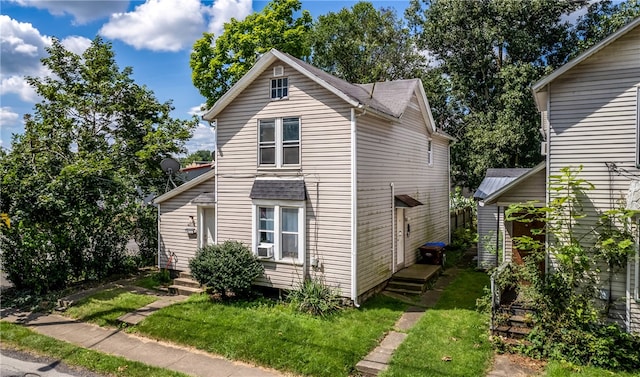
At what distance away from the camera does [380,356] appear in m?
8.48

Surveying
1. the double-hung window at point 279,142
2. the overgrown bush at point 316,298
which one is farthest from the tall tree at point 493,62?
the overgrown bush at point 316,298

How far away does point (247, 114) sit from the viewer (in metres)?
12.8

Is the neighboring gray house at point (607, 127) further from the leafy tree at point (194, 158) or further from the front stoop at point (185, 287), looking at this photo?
the leafy tree at point (194, 158)

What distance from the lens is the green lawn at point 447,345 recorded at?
7824 millimetres

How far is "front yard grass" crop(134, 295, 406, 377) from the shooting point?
8461 millimetres

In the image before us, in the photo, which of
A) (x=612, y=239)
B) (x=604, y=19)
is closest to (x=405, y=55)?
(x=604, y=19)

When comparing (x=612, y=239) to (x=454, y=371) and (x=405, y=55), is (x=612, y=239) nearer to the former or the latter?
(x=454, y=371)

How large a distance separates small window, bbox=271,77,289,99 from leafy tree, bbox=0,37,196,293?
714 cm

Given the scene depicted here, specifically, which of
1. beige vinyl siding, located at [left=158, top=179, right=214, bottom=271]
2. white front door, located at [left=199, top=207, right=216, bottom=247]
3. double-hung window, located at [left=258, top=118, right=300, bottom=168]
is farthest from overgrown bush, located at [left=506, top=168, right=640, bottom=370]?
beige vinyl siding, located at [left=158, top=179, right=214, bottom=271]

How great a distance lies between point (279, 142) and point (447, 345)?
726cm

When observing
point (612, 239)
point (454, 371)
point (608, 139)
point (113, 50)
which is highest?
point (113, 50)

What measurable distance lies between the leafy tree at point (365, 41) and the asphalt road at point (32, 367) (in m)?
26.5

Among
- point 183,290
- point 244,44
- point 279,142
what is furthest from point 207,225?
point 244,44

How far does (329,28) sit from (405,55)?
247 inches
